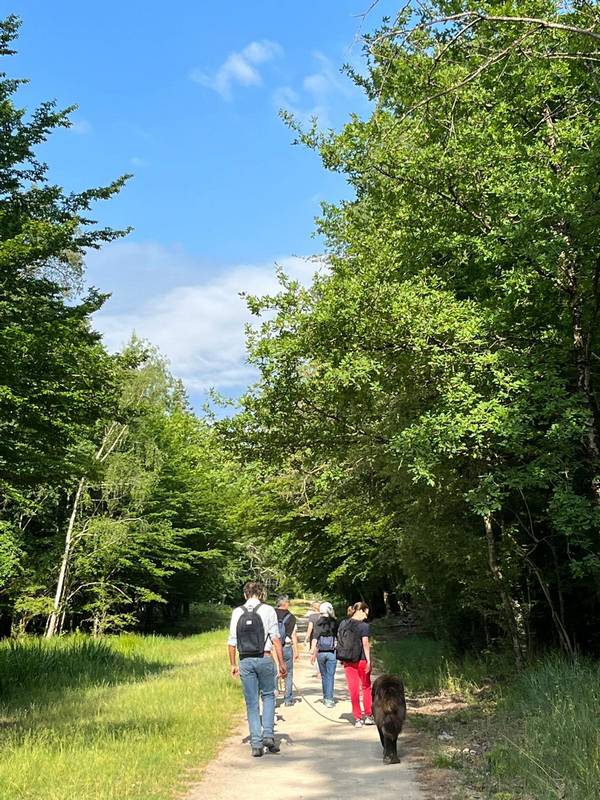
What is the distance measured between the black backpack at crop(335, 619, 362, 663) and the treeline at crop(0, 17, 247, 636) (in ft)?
11.2

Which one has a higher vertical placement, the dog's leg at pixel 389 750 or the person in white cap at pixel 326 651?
the person in white cap at pixel 326 651

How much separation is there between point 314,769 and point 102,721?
431 centimetres

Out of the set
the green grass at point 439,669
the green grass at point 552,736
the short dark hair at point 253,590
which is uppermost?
the short dark hair at point 253,590

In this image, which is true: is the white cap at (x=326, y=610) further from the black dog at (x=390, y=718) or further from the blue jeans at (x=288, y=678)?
the black dog at (x=390, y=718)

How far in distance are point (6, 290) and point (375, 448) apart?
7.06 m

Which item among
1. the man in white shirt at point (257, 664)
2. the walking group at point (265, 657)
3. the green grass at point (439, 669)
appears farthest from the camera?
the green grass at point (439, 669)

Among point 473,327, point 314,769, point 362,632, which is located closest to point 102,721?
point 362,632

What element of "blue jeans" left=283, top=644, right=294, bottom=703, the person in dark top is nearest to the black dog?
the person in dark top

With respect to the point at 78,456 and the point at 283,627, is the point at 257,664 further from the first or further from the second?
the point at 78,456

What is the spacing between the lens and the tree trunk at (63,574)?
28344mm

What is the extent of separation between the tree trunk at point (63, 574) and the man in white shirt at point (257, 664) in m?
21.6

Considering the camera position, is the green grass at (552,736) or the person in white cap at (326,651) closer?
the green grass at (552,736)

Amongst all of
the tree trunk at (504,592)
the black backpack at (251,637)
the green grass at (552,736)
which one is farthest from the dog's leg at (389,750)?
the tree trunk at (504,592)

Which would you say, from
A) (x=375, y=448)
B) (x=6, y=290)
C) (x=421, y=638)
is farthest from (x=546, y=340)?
(x=421, y=638)
